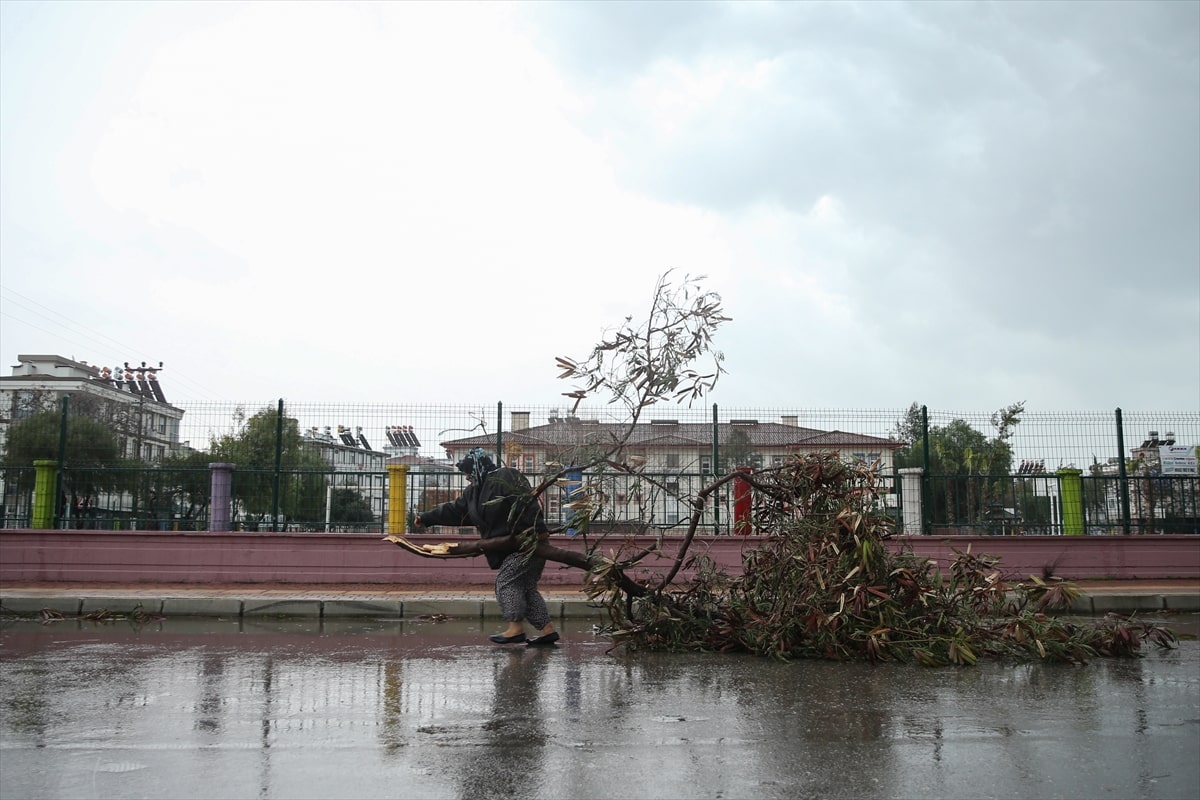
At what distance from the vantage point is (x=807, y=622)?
296 inches

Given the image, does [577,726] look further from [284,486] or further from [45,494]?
[45,494]

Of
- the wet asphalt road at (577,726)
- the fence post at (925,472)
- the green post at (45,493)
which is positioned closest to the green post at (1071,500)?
the fence post at (925,472)

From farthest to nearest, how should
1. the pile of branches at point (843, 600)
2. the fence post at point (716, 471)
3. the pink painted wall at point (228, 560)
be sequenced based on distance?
the pink painted wall at point (228, 560)
the fence post at point (716, 471)
the pile of branches at point (843, 600)

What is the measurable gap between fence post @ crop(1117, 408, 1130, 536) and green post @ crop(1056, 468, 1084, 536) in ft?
2.36

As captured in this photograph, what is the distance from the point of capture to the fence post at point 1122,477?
14.8m

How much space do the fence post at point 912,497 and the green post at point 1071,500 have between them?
220 centimetres

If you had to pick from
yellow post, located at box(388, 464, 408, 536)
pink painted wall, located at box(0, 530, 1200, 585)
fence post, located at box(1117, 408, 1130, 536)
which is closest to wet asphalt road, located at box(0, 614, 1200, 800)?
pink painted wall, located at box(0, 530, 1200, 585)

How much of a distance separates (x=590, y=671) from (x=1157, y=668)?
445cm

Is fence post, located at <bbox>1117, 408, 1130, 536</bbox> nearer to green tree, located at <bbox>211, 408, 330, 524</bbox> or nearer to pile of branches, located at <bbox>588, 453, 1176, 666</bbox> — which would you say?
pile of branches, located at <bbox>588, 453, 1176, 666</bbox>

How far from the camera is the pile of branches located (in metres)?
7.49

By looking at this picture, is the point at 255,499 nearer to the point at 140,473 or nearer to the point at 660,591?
the point at 140,473

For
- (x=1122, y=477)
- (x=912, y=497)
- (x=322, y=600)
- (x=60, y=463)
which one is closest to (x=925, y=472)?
(x=912, y=497)

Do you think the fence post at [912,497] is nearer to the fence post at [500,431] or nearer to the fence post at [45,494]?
the fence post at [500,431]

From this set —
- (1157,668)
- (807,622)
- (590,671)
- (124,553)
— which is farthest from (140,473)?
(1157,668)
